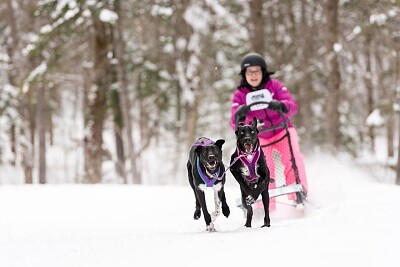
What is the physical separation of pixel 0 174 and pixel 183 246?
25548 millimetres

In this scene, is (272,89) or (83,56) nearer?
(272,89)

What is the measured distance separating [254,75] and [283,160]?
120cm

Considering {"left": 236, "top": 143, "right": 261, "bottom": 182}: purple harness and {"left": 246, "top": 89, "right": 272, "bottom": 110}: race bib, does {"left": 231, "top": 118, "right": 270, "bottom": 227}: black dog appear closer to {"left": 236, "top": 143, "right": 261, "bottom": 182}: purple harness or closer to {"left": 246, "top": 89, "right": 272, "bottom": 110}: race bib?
{"left": 236, "top": 143, "right": 261, "bottom": 182}: purple harness

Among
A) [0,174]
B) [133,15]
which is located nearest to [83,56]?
[133,15]

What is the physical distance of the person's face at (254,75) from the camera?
6.79 meters

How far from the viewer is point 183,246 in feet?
13.4

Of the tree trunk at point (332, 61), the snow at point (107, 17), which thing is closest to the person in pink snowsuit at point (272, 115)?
the snow at point (107, 17)

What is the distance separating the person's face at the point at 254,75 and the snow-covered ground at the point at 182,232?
176 centimetres

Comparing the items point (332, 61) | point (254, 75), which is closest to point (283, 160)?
point (254, 75)

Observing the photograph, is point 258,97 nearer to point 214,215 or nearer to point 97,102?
point 214,215

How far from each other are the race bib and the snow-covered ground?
1404 millimetres

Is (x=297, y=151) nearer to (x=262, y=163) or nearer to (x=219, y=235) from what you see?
(x=262, y=163)

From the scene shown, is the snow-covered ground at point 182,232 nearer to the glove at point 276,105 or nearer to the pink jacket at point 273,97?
the pink jacket at point 273,97

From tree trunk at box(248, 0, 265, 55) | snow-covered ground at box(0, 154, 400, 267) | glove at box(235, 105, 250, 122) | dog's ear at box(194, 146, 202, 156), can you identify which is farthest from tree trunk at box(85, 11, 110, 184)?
dog's ear at box(194, 146, 202, 156)
